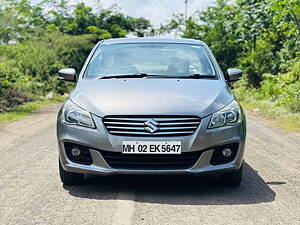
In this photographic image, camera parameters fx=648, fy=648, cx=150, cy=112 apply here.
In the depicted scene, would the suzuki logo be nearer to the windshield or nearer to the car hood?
the car hood

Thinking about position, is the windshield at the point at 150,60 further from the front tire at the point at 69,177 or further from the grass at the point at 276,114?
the grass at the point at 276,114

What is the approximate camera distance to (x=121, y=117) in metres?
5.91

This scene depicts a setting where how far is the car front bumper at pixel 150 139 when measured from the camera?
231 inches

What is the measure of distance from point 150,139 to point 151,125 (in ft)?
0.43

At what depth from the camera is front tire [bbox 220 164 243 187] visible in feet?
20.7

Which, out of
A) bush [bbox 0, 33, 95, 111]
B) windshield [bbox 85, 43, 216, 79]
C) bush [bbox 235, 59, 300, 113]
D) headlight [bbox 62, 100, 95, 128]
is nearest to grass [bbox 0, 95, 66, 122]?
bush [bbox 0, 33, 95, 111]

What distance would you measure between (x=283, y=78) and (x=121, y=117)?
12398 millimetres

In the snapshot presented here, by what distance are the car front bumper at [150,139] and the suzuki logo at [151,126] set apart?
7 cm

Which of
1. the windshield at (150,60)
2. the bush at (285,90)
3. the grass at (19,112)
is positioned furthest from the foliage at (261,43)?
the windshield at (150,60)

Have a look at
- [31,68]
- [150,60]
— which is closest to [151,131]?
[150,60]

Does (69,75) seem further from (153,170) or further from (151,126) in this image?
(153,170)

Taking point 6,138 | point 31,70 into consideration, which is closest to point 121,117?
point 6,138

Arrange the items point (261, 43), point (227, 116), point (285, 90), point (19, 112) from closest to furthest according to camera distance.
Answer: point (227, 116) < point (19, 112) < point (285, 90) < point (261, 43)

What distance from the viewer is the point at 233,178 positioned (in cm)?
633
